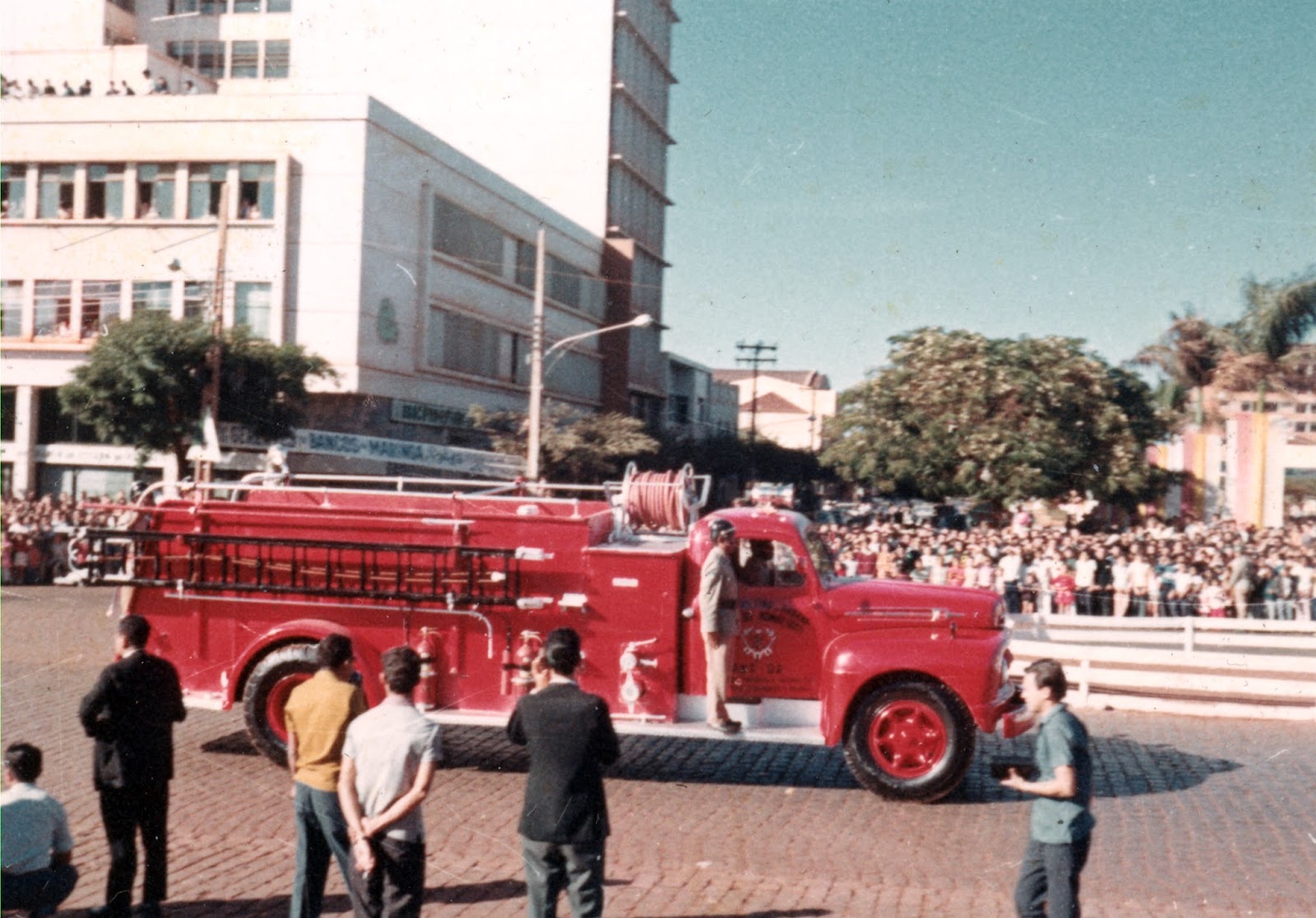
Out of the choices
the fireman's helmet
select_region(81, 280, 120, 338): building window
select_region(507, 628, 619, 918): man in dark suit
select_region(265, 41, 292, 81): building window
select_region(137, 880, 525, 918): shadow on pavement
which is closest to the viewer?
select_region(507, 628, 619, 918): man in dark suit

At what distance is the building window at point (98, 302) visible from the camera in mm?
36750

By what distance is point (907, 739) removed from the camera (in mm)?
10062

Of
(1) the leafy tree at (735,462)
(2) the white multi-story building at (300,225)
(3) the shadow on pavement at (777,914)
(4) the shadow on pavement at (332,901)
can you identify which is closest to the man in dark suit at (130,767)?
(4) the shadow on pavement at (332,901)

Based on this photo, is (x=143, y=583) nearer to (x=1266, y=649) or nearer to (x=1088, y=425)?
(x=1266, y=649)

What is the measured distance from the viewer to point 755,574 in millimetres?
10562

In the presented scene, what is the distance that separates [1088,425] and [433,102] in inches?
1181

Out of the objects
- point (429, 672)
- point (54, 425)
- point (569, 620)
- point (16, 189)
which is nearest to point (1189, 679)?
point (569, 620)

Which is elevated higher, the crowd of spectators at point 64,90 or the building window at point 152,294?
the crowd of spectators at point 64,90

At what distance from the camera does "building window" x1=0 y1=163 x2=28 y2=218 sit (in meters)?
37.8

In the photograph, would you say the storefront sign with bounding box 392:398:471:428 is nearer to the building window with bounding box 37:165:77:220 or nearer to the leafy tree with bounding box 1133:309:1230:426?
the building window with bounding box 37:165:77:220

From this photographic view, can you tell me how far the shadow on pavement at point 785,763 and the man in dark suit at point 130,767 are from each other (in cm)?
443

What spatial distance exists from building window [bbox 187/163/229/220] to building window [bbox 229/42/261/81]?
20.8m

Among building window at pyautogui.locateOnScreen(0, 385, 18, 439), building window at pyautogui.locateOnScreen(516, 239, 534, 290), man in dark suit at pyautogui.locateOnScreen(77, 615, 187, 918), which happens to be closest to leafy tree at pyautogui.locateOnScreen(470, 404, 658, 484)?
building window at pyautogui.locateOnScreen(516, 239, 534, 290)

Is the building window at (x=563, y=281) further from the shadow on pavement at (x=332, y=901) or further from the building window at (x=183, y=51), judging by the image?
the shadow on pavement at (x=332, y=901)
